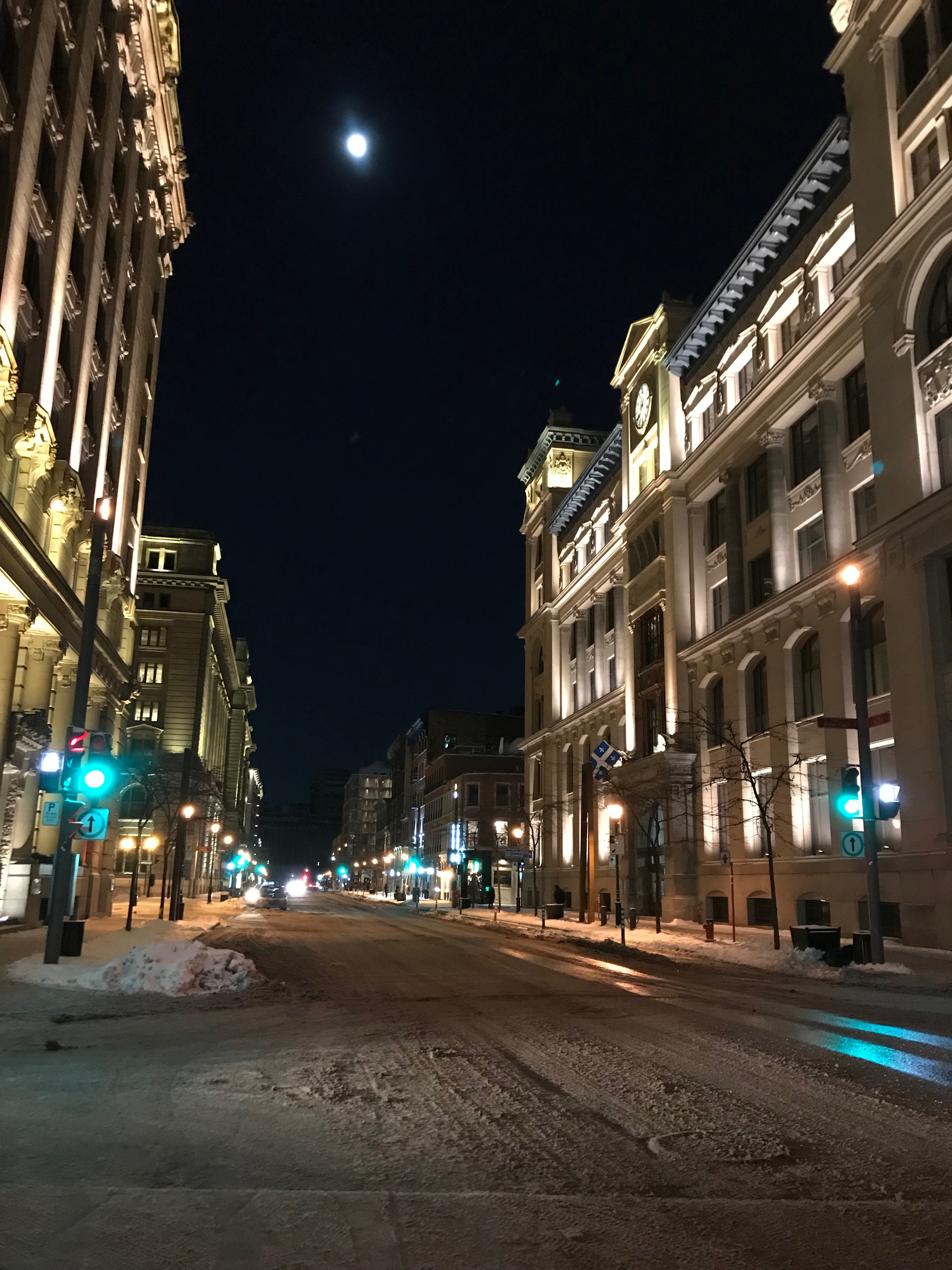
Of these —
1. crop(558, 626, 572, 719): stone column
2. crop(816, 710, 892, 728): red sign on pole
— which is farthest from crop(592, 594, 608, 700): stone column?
crop(816, 710, 892, 728): red sign on pole

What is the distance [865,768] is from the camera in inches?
834

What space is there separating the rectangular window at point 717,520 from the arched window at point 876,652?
12.2m

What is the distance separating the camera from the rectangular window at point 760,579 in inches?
1519

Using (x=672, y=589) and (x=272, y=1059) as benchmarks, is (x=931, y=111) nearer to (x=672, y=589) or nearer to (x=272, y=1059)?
(x=672, y=589)

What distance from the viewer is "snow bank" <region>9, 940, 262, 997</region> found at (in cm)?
1482

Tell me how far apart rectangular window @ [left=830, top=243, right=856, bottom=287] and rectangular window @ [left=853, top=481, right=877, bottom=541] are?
22.3 ft

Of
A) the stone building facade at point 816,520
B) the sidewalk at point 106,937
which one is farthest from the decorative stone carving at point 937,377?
the sidewalk at point 106,937

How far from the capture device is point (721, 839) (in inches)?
1602

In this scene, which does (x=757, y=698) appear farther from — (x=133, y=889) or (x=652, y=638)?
(x=133, y=889)

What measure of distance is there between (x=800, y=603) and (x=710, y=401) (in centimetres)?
1414

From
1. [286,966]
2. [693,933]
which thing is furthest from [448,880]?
[286,966]

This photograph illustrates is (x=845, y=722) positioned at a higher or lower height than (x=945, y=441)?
lower

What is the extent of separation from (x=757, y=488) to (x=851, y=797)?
2166 cm

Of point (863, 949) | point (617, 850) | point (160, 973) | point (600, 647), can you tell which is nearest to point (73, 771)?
→ point (160, 973)
